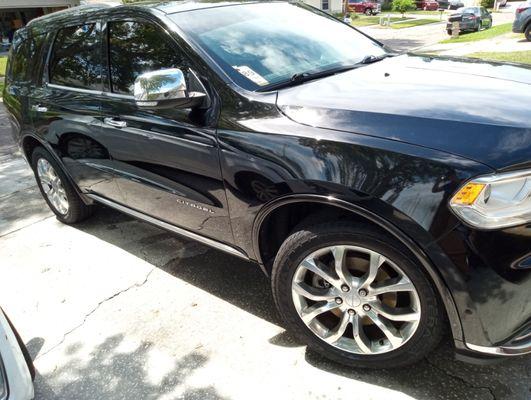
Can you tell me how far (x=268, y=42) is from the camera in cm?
281

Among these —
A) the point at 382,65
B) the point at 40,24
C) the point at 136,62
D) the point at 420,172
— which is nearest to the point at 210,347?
the point at 420,172

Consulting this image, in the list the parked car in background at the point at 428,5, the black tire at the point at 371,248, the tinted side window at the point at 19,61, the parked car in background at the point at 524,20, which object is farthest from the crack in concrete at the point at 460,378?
the parked car in background at the point at 428,5

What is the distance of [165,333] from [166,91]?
4.67 ft

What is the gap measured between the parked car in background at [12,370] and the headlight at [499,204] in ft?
6.36

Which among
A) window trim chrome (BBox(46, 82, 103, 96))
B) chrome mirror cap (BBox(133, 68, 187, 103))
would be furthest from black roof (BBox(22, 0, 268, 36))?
chrome mirror cap (BBox(133, 68, 187, 103))

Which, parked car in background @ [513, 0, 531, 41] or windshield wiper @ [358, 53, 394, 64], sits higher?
windshield wiper @ [358, 53, 394, 64]

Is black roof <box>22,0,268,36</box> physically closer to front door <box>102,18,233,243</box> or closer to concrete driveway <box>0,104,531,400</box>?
front door <box>102,18,233,243</box>

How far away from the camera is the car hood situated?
175 cm

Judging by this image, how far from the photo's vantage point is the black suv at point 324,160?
69.1 inches

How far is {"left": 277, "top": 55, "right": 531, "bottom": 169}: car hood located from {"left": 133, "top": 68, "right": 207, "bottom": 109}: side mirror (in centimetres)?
49

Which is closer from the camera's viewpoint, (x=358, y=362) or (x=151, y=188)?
(x=358, y=362)

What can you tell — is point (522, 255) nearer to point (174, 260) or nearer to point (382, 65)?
point (382, 65)

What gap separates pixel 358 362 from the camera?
2.26 m

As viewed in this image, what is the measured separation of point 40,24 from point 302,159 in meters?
3.11
